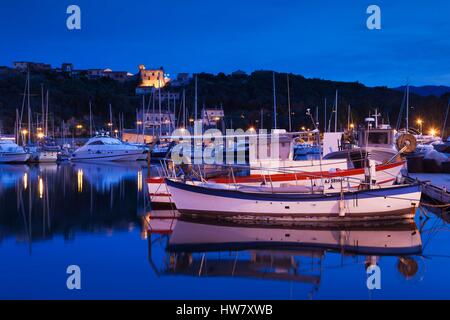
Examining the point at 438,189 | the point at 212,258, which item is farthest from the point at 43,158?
the point at 212,258

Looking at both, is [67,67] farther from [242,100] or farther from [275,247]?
[275,247]

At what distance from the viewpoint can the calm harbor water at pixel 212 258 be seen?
984cm

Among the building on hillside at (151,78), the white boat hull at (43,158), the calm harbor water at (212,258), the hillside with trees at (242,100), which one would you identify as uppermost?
the building on hillside at (151,78)

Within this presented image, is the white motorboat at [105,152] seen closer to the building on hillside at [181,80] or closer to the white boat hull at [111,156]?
the white boat hull at [111,156]

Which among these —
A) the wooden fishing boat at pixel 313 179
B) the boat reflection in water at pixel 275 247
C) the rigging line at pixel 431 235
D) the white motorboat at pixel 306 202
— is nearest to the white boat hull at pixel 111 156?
the wooden fishing boat at pixel 313 179

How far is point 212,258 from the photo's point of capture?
12.1m

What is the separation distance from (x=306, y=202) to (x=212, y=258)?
4047mm

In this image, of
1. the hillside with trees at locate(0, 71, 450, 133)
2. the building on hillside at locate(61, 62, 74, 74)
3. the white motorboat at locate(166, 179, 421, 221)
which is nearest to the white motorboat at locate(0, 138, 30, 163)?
the hillside with trees at locate(0, 71, 450, 133)

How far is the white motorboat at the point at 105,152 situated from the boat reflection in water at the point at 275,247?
4045 centimetres

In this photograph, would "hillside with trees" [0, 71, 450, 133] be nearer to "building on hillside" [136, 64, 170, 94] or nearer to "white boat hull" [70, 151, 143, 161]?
"building on hillside" [136, 64, 170, 94]

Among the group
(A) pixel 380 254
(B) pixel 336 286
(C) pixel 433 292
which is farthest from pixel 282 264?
(C) pixel 433 292

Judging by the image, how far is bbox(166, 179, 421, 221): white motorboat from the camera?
14.7 meters

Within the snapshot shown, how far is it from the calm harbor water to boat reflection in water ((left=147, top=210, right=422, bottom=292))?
0.02 m

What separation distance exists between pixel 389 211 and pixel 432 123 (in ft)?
261
